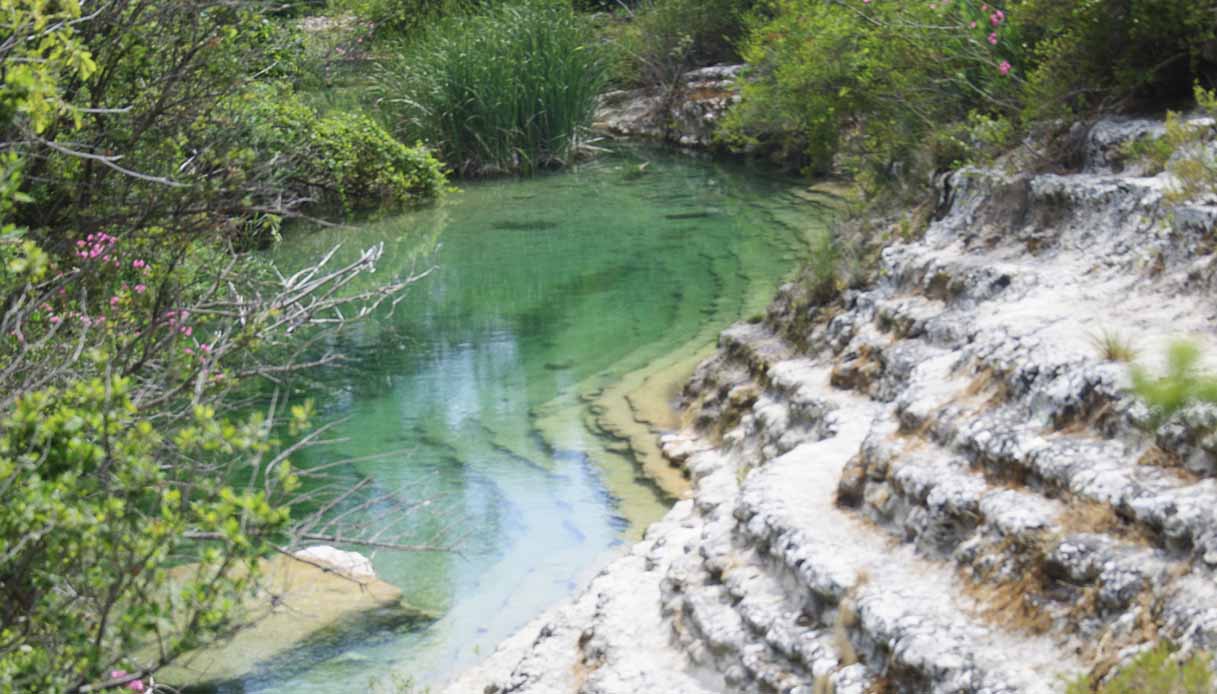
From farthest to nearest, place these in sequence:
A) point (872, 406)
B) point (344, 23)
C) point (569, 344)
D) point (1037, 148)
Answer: point (344, 23) < point (569, 344) < point (1037, 148) < point (872, 406)

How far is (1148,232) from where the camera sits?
20.2 ft

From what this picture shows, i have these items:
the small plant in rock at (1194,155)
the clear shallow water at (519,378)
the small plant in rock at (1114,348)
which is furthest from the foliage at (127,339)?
the small plant in rock at (1194,155)

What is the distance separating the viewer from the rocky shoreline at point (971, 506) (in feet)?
12.8

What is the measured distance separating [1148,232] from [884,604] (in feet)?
9.07

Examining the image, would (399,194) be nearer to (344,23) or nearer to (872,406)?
(344,23)

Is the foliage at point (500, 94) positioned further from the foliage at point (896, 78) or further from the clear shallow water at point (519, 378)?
the foliage at point (896, 78)

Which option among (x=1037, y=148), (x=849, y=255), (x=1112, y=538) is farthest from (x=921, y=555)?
(x=849, y=255)

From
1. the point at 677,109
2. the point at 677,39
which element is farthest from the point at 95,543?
the point at 677,39

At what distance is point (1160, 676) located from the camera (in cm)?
317

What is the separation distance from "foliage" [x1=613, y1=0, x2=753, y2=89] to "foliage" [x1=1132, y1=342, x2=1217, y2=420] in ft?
72.8

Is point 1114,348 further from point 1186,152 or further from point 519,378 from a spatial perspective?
point 519,378

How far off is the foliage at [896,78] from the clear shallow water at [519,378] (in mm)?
1970

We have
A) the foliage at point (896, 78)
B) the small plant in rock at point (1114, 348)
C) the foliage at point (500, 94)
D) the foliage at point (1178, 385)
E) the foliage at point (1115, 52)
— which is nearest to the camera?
the foliage at point (1178, 385)

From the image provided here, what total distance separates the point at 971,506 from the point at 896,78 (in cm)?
659
